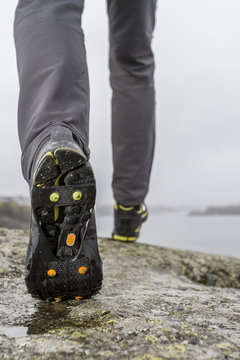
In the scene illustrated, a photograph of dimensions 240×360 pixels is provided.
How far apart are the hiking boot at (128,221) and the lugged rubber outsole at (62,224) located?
941 millimetres

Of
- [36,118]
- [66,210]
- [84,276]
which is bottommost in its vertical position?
[84,276]

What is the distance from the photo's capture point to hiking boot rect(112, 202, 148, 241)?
1.64 metres

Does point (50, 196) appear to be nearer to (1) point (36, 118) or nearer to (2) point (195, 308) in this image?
(1) point (36, 118)

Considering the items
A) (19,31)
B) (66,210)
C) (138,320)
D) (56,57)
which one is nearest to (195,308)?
(138,320)

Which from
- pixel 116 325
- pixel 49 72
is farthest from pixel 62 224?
pixel 49 72

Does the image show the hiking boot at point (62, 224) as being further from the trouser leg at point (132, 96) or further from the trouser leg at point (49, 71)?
the trouser leg at point (132, 96)

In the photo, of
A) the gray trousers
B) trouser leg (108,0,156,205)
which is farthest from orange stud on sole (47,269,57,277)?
trouser leg (108,0,156,205)

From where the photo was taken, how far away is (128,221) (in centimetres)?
166

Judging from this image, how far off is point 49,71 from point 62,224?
37 cm

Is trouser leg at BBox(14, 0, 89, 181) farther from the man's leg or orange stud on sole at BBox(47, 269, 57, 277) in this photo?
orange stud on sole at BBox(47, 269, 57, 277)

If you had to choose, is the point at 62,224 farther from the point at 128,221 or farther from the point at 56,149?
the point at 128,221

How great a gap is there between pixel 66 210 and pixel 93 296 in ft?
0.87

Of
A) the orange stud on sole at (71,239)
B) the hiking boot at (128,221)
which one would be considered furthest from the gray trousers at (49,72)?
the hiking boot at (128,221)

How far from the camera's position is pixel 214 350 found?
458 mm
